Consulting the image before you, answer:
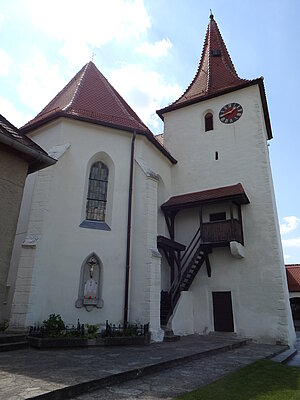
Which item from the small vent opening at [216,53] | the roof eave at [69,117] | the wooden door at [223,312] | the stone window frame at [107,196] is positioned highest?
the small vent opening at [216,53]

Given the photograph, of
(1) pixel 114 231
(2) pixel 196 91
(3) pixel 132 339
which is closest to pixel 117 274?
(1) pixel 114 231

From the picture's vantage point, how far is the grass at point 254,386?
165 inches

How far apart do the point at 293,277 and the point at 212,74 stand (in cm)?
1820

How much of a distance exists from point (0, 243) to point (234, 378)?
15.1ft

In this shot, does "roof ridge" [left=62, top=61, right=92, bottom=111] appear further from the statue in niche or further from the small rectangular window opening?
the small rectangular window opening

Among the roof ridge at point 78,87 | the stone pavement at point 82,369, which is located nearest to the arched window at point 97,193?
the roof ridge at point 78,87

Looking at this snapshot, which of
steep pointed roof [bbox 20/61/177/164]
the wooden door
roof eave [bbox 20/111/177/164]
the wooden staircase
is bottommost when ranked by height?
the wooden door

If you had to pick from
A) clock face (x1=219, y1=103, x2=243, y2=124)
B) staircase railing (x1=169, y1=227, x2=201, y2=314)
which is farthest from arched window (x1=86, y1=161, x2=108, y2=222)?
clock face (x1=219, y1=103, x2=243, y2=124)

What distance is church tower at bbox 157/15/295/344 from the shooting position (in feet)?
40.5

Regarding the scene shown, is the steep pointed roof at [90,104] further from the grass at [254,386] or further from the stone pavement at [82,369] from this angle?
the grass at [254,386]

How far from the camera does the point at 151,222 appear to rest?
444 inches

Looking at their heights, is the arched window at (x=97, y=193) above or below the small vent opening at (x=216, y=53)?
below

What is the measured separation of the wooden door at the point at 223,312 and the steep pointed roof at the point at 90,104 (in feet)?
26.1

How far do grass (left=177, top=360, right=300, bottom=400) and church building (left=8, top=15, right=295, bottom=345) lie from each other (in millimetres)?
4656
